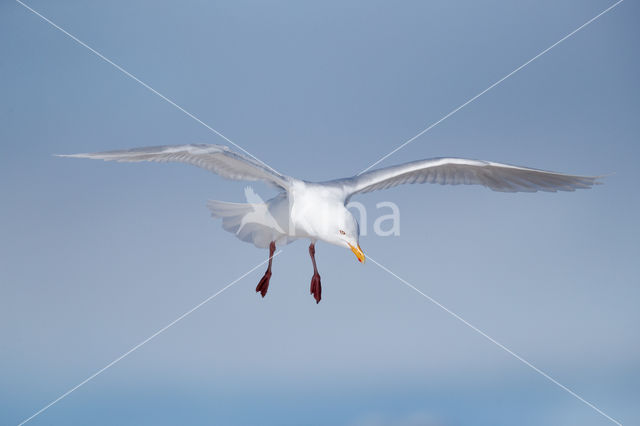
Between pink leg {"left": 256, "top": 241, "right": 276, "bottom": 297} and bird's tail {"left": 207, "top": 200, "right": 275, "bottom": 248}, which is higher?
bird's tail {"left": 207, "top": 200, "right": 275, "bottom": 248}

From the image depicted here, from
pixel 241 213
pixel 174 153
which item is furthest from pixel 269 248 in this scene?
pixel 174 153

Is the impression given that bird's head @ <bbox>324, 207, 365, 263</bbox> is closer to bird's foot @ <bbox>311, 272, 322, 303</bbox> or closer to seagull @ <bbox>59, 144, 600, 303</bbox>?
seagull @ <bbox>59, 144, 600, 303</bbox>

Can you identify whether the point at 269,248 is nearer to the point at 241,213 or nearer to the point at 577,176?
the point at 241,213

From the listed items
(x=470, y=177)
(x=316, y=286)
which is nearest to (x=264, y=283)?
(x=316, y=286)

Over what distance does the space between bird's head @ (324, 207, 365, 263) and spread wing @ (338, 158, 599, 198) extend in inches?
13.7

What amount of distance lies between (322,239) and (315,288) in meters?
0.29

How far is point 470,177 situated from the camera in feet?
13.2

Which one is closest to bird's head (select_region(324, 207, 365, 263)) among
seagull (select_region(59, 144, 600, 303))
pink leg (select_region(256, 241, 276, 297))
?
seagull (select_region(59, 144, 600, 303))

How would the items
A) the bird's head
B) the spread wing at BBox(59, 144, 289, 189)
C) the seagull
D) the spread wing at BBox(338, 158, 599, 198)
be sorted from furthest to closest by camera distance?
the spread wing at BBox(338, 158, 599, 198), the bird's head, the seagull, the spread wing at BBox(59, 144, 289, 189)

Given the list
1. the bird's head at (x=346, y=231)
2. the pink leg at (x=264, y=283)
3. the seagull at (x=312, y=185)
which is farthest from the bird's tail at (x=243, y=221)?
the bird's head at (x=346, y=231)

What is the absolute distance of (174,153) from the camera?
303 centimetres

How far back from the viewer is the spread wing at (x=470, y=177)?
3617 mm

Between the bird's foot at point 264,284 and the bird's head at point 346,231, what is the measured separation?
439 millimetres

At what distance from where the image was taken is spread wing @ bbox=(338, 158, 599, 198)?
11.9ft
